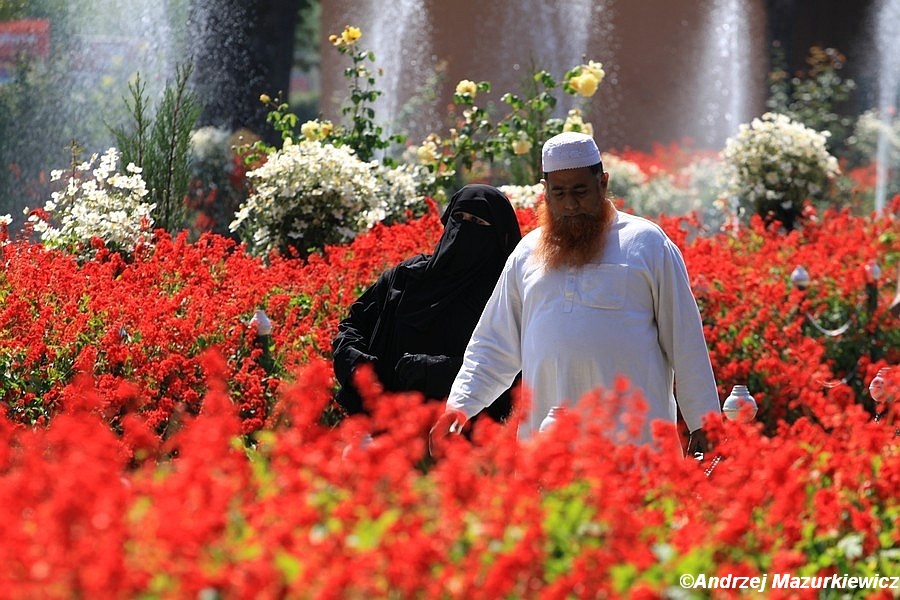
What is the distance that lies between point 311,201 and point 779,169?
14.8ft

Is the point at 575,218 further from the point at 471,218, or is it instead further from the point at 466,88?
the point at 466,88

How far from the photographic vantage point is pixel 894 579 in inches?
113

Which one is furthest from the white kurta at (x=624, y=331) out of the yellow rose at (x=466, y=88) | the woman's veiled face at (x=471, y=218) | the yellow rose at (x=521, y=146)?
the yellow rose at (x=466, y=88)

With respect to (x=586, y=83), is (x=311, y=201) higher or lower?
lower

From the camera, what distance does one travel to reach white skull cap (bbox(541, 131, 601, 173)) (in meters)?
3.89

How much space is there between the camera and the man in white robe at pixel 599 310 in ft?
12.6

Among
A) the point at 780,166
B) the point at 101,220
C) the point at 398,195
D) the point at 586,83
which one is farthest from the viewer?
the point at 780,166

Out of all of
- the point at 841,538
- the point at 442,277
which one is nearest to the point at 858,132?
the point at 442,277

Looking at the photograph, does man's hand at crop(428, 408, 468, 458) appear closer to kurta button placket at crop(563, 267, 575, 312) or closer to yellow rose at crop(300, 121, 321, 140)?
kurta button placket at crop(563, 267, 575, 312)

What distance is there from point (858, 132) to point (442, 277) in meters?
15.2

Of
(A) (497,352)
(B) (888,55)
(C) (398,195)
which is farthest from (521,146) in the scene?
(B) (888,55)

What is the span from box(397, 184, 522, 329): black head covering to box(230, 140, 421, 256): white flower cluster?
11.6 ft

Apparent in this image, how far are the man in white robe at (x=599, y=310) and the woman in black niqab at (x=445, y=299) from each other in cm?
80

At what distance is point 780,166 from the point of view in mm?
11516
